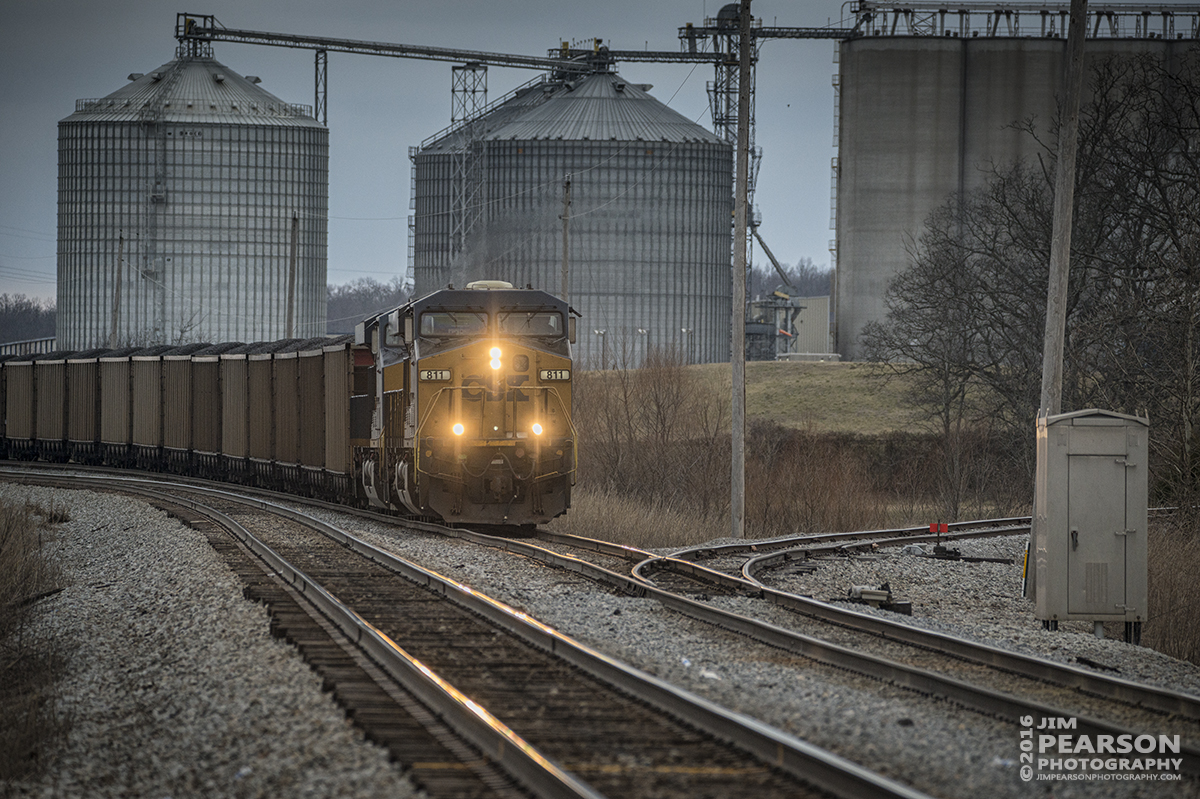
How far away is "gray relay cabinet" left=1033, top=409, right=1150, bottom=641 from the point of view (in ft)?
41.1

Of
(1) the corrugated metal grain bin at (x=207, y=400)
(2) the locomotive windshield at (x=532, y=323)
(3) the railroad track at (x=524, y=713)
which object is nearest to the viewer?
(3) the railroad track at (x=524, y=713)

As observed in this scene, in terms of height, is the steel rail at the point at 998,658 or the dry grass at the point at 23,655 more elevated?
the steel rail at the point at 998,658

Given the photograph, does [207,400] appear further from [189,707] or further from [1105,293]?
[189,707]

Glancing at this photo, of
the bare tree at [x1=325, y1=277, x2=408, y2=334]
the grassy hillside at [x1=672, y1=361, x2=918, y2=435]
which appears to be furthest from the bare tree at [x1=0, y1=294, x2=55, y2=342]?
the grassy hillside at [x1=672, y1=361, x2=918, y2=435]

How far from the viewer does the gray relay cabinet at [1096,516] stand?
12.5 meters

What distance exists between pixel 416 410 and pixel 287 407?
1049 centimetres

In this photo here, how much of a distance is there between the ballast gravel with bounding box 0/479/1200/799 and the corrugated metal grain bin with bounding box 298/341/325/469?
30.8 ft

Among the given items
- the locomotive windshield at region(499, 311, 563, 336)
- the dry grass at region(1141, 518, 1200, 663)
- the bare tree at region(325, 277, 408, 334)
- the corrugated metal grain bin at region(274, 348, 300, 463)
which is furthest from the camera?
the bare tree at region(325, 277, 408, 334)

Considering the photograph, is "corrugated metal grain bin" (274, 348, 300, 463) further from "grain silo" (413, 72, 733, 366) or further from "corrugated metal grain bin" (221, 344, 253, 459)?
"grain silo" (413, 72, 733, 366)

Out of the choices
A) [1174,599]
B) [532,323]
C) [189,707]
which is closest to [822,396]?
[532,323]

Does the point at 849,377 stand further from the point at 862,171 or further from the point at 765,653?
the point at 765,653

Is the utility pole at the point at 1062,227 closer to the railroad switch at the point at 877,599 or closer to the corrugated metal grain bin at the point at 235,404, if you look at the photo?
the railroad switch at the point at 877,599

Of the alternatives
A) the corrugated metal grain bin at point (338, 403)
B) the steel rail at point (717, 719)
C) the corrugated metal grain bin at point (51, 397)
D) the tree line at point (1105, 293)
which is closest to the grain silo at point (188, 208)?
the corrugated metal grain bin at point (51, 397)

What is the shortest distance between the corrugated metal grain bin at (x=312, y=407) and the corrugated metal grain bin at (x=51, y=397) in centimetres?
1765
